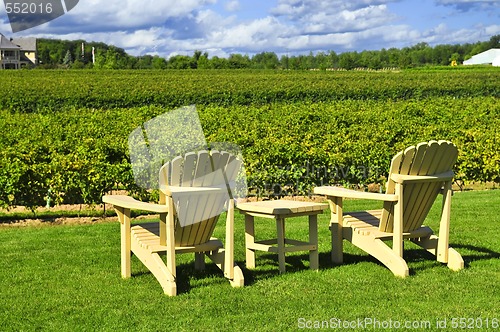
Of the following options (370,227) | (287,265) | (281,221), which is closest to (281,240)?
(281,221)

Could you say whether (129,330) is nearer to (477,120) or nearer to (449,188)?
(449,188)

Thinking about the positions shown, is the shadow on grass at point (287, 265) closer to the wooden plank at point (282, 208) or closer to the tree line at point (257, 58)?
the wooden plank at point (282, 208)

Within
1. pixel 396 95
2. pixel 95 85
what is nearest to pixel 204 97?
pixel 95 85

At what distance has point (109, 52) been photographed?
99.7 metres

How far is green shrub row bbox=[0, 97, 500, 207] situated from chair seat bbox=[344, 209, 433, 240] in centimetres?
411

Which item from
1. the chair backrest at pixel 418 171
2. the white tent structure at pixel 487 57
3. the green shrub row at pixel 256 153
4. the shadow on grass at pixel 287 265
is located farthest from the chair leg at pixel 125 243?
the white tent structure at pixel 487 57

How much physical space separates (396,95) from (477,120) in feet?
85.1

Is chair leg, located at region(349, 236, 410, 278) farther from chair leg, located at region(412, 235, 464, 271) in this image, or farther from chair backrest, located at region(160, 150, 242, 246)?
chair backrest, located at region(160, 150, 242, 246)

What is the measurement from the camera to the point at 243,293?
4840 mm

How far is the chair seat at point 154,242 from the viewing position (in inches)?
199

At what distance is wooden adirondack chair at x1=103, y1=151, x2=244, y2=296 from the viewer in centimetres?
482

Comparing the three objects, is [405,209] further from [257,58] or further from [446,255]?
[257,58]

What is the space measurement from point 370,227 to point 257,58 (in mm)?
135051

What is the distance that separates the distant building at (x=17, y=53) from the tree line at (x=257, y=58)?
12.8ft
